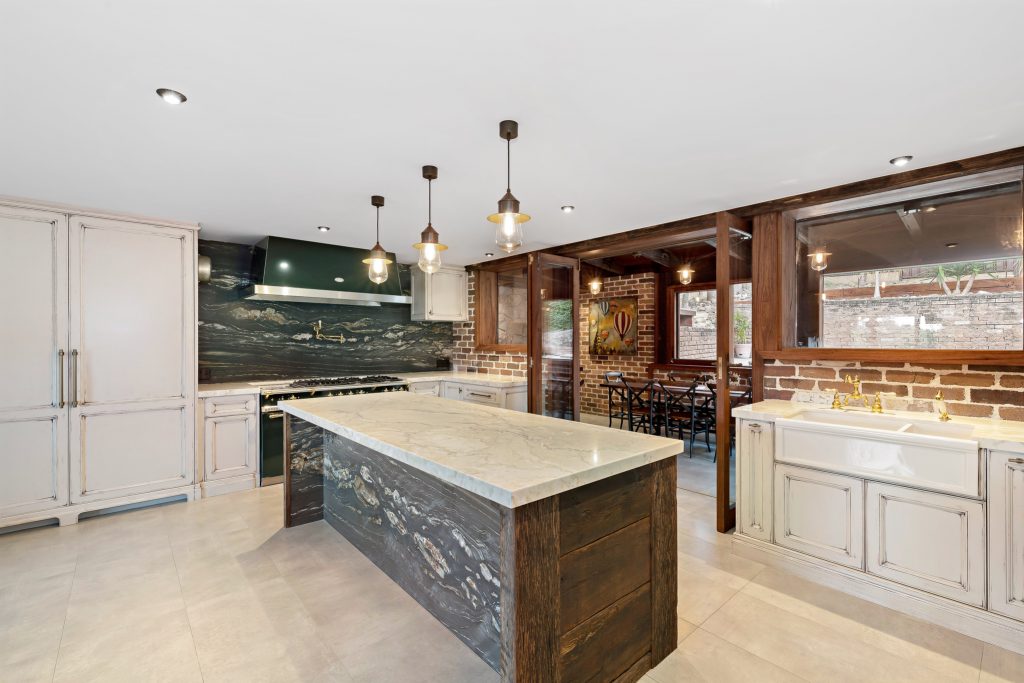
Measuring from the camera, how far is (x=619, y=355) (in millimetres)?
7078

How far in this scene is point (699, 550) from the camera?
9.41 ft

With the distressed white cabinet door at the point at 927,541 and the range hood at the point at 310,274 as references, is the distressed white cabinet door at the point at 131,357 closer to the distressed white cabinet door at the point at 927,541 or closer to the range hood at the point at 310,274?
the range hood at the point at 310,274

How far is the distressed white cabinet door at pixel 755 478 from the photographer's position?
2697 millimetres

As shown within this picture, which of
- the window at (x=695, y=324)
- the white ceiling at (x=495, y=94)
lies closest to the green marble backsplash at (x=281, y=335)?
the white ceiling at (x=495, y=94)

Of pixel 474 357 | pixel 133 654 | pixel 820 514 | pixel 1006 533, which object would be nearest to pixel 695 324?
pixel 474 357

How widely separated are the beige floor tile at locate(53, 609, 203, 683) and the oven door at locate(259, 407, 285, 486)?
76.4 inches

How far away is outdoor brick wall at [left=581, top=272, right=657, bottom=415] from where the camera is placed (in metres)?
6.73

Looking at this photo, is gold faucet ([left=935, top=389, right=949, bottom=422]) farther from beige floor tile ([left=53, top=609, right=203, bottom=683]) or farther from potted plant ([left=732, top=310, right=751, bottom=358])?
beige floor tile ([left=53, top=609, right=203, bottom=683])

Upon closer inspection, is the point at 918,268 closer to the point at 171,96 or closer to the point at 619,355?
the point at 171,96

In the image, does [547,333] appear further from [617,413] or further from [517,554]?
[517,554]

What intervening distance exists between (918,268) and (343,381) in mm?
4579

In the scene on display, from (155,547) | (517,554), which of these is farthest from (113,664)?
(517,554)

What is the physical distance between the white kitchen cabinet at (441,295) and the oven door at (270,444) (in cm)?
201

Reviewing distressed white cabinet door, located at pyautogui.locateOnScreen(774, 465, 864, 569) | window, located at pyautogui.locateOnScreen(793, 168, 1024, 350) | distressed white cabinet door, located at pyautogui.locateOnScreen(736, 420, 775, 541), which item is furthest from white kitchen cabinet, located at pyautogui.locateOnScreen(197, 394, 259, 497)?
window, located at pyautogui.locateOnScreen(793, 168, 1024, 350)
